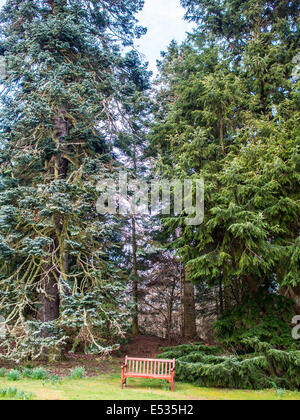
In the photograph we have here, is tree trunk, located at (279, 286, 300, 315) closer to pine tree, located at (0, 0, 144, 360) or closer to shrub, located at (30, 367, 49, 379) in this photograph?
pine tree, located at (0, 0, 144, 360)

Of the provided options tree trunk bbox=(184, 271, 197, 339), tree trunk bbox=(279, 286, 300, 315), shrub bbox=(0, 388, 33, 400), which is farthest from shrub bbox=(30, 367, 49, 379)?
tree trunk bbox=(184, 271, 197, 339)

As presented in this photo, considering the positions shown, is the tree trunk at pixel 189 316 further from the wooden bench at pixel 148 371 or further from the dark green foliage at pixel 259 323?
the wooden bench at pixel 148 371

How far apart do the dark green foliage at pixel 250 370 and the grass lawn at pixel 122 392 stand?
0.64 ft

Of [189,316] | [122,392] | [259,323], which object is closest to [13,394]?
[122,392]

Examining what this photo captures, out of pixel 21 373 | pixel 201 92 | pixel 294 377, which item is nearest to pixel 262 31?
pixel 201 92

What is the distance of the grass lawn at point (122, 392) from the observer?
5516mm

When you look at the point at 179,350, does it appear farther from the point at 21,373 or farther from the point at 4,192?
the point at 4,192

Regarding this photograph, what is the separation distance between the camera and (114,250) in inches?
449

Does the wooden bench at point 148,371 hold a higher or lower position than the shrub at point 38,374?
higher

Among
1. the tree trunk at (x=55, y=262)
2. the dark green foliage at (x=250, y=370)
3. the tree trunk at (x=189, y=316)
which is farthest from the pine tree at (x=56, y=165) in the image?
the tree trunk at (x=189, y=316)

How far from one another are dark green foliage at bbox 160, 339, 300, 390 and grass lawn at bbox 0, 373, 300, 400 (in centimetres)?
20

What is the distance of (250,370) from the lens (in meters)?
6.37

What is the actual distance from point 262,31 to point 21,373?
12.3 m

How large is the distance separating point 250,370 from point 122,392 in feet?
8.64
